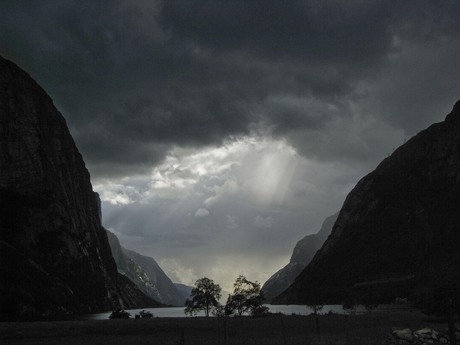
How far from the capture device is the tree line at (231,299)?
487 feet

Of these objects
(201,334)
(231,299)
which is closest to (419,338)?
(201,334)

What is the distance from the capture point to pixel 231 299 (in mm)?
150750

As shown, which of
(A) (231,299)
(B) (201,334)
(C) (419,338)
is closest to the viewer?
(C) (419,338)

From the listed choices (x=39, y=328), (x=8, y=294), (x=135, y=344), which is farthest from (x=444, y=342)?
(x=8, y=294)

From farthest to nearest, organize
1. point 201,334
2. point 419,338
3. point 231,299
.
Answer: point 231,299
point 201,334
point 419,338

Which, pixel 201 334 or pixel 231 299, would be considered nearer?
pixel 201 334

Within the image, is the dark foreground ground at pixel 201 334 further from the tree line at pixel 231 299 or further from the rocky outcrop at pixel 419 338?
the tree line at pixel 231 299

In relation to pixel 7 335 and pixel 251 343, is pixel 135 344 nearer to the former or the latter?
pixel 251 343

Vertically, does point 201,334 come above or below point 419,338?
above

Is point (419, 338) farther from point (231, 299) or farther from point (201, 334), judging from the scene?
point (231, 299)

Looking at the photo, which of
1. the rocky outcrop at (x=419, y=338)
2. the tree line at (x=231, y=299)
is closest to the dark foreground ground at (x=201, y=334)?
the rocky outcrop at (x=419, y=338)

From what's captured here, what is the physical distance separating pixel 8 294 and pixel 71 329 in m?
118

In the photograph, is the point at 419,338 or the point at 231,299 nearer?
the point at 419,338

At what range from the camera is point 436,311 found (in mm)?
89750
